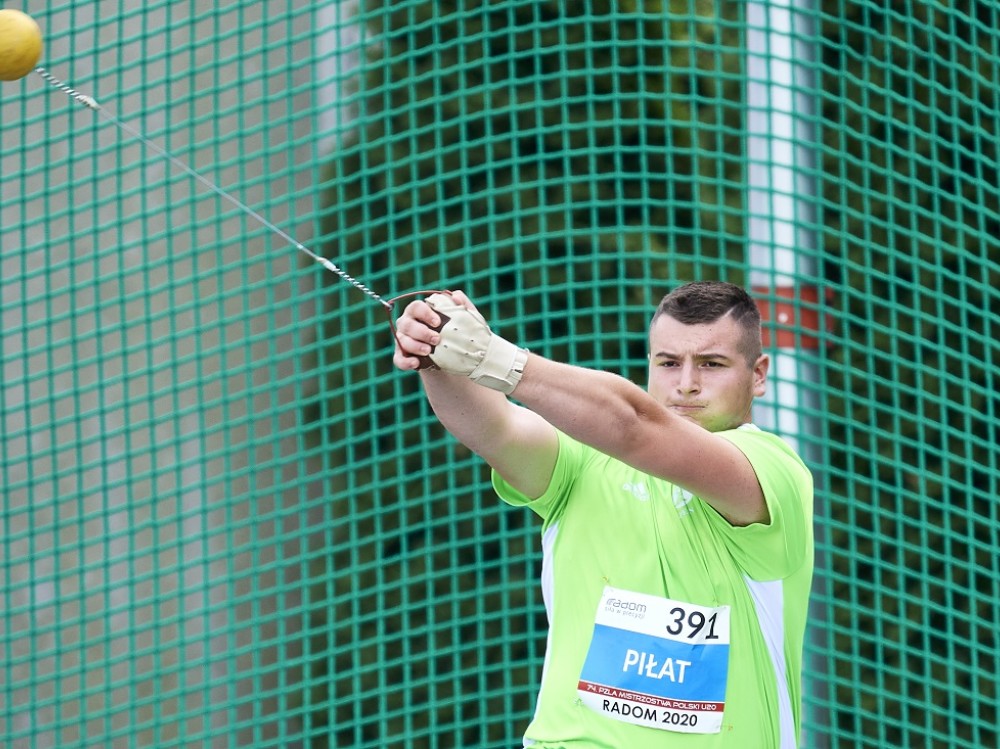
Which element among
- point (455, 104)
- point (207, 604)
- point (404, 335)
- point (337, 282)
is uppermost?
point (455, 104)

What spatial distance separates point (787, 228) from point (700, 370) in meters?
2.68

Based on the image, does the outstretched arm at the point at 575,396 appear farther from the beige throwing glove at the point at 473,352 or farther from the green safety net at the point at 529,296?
the green safety net at the point at 529,296

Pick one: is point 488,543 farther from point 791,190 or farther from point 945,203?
point 945,203

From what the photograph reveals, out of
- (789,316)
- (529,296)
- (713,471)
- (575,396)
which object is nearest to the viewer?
(575,396)

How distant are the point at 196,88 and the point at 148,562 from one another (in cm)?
215

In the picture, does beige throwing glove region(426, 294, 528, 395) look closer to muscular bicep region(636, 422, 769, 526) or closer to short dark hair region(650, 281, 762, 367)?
muscular bicep region(636, 422, 769, 526)

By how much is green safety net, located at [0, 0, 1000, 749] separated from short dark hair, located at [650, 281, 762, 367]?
2.11m

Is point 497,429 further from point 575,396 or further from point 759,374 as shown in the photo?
point 759,374

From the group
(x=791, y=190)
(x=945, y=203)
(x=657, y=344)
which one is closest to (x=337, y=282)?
(x=791, y=190)

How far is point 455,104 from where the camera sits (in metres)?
6.00

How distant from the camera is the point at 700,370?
333 centimetres

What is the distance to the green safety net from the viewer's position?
570cm

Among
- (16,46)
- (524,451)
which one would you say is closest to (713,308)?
(524,451)

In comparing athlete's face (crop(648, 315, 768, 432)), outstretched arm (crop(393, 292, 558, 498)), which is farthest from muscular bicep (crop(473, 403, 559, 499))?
athlete's face (crop(648, 315, 768, 432))
